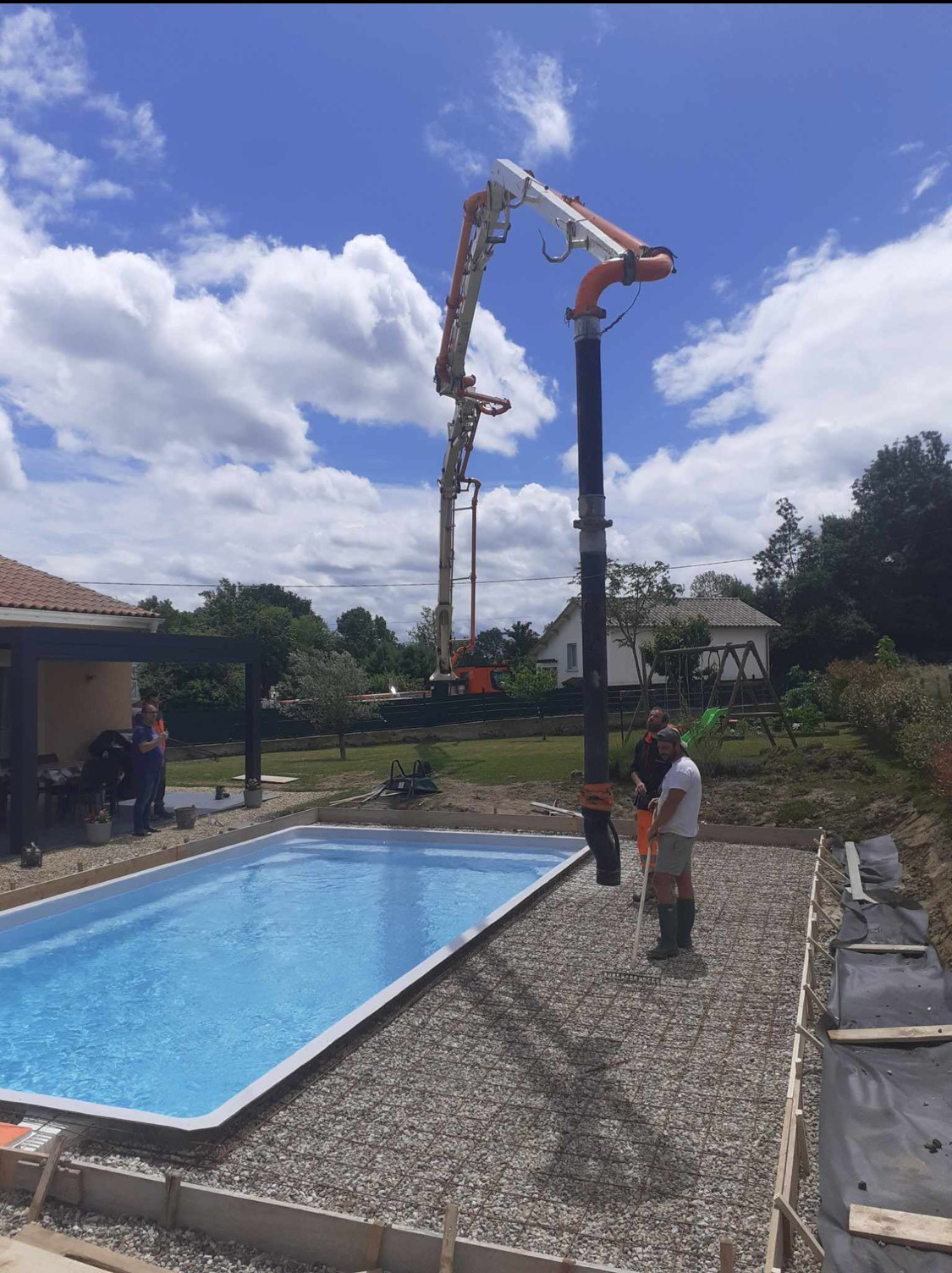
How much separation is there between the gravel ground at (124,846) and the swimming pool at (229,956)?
71 centimetres

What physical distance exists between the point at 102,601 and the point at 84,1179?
1188 centimetres

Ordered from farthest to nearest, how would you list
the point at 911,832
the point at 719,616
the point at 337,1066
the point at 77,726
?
1. the point at 719,616
2. the point at 77,726
3. the point at 911,832
4. the point at 337,1066

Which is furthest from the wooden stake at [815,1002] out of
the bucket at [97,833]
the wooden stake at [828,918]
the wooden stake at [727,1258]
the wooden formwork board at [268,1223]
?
the bucket at [97,833]

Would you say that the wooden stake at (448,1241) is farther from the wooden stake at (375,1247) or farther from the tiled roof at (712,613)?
the tiled roof at (712,613)

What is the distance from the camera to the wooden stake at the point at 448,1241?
3.01 metres

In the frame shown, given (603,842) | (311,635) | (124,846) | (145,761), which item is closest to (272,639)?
(311,635)

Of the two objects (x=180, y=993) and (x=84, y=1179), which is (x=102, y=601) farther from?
(x=84, y=1179)

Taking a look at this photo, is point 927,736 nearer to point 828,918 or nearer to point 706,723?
point 706,723

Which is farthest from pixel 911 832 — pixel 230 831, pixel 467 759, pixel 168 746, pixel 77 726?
pixel 168 746

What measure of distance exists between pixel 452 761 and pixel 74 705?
26.7 ft

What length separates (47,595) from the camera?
13.1 metres

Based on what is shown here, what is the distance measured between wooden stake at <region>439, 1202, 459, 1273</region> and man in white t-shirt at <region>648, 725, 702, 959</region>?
11.7ft

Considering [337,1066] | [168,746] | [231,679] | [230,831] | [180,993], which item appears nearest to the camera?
[337,1066]

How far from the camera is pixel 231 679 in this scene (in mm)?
32625
